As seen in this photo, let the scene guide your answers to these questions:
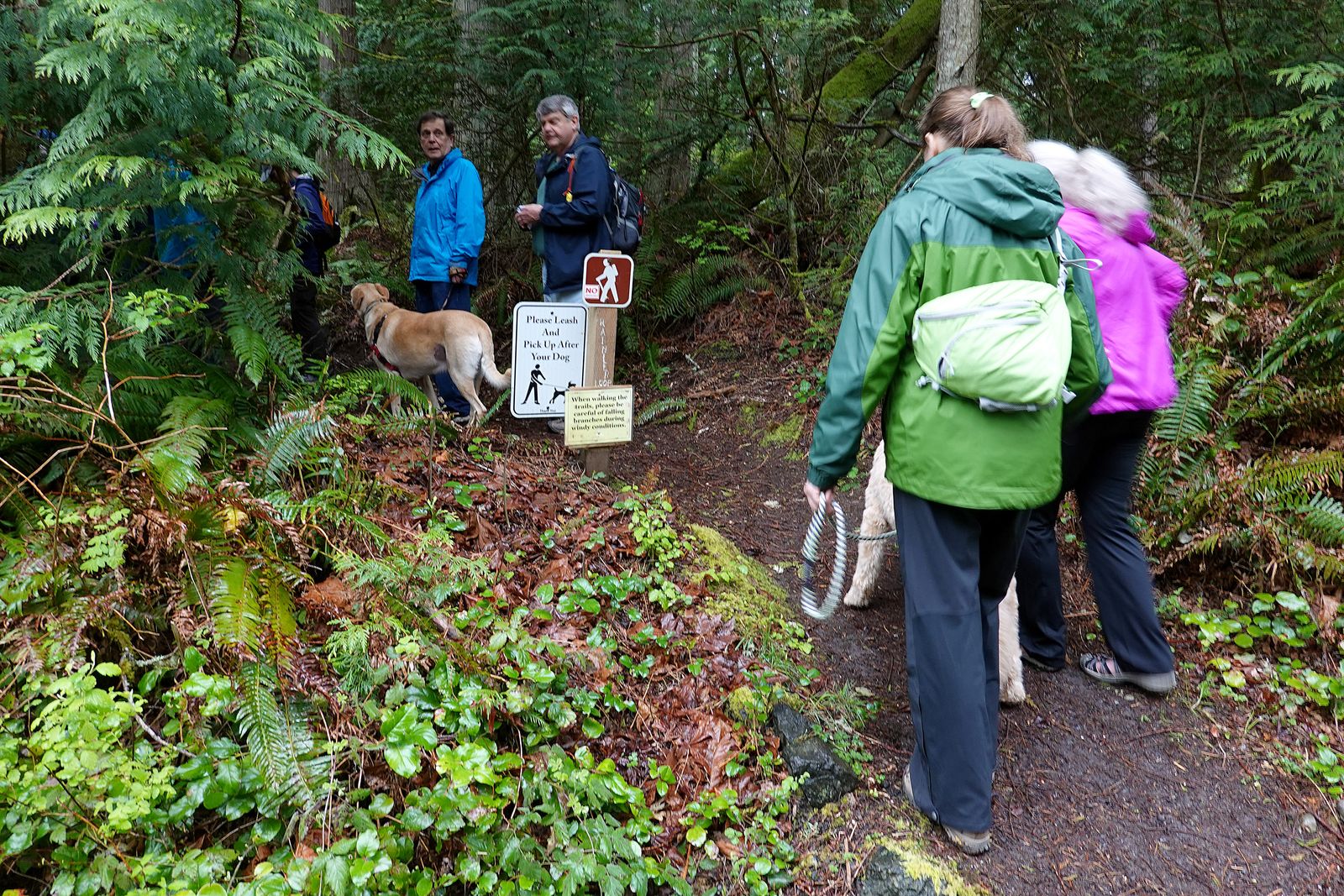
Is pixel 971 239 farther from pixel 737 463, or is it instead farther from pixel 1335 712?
pixel 737 463

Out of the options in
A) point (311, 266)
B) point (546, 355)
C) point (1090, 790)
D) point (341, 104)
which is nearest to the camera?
point (1090, 790)

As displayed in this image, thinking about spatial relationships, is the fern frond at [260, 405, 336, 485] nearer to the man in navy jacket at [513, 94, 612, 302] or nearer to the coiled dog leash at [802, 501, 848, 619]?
the coiled dog leash at [802, 501, 848, 619]

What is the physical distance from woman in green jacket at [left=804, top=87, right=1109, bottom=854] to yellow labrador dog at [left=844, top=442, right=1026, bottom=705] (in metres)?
0.55

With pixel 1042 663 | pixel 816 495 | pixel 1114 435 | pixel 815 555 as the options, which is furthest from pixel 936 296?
pixel 1042 663

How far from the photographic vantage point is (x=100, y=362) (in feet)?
11.6

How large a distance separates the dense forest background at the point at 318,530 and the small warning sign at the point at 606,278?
116cm

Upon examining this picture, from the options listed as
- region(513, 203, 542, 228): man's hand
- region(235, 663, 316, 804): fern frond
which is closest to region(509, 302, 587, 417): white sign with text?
region(513, 203, 542, 228): man's hand

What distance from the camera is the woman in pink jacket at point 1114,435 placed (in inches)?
129

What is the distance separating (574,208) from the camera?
19.6 ft

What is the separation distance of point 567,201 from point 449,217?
3.34 ft

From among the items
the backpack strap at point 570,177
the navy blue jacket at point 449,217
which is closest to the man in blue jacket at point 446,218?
the navy blue jacket at point 449,217

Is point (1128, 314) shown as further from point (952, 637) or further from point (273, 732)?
point (273, 732)

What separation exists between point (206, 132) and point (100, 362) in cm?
126

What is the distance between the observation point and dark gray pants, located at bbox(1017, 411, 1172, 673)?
352 centimetres
